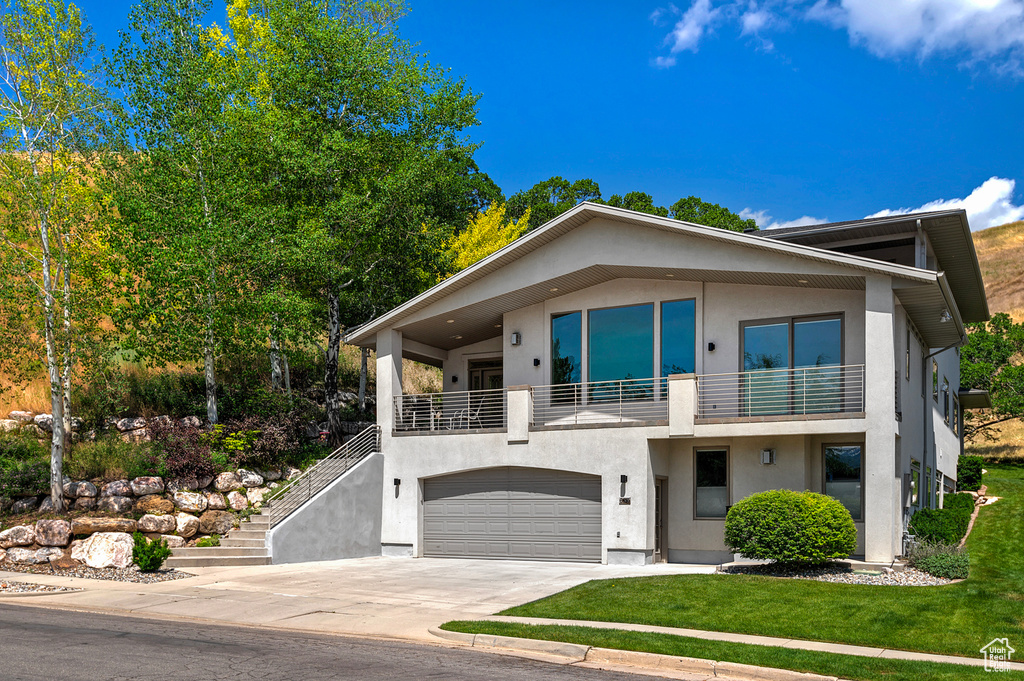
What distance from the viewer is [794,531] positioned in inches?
641

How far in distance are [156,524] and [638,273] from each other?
1290 centimetres

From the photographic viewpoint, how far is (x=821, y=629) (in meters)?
11.7

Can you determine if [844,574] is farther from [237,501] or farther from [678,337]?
[237,501]

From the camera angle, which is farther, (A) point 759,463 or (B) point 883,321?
(A) point 759,463

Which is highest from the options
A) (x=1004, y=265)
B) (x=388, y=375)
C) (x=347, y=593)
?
(x=1004, y=265)

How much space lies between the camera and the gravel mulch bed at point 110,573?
57.7 feet

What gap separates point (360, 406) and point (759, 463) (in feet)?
53.4

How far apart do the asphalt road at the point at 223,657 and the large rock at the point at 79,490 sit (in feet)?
29.3

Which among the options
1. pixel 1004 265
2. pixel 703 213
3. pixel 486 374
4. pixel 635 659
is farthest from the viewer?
pixel 1004 265

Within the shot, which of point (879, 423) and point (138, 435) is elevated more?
point (879, 423)

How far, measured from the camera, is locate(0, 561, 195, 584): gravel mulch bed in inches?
692

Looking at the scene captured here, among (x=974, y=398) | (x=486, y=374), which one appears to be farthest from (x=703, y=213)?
(x=486, y=374)

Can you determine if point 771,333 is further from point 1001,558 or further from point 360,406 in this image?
point 360,406

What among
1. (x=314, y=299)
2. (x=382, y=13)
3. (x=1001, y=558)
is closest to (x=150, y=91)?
(x=314, y=299)
